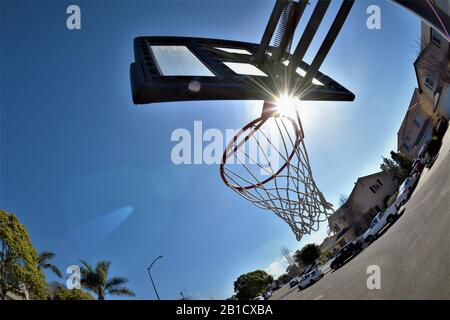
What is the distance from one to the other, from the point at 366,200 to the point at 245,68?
3676cm

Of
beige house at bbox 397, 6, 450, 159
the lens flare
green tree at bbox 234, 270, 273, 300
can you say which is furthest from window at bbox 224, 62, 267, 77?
green tree at bbox 234, 270, 273, 300

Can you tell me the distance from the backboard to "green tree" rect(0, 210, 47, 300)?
10505 mm

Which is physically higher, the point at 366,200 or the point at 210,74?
the point at 366,200

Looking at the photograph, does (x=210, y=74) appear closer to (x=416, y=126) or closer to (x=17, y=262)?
(x=17, y=262)

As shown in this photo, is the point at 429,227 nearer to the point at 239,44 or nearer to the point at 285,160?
the point at 285,160

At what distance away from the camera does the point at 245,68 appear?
438cm

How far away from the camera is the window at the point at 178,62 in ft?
11.9

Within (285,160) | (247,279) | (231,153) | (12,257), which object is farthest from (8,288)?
(247,279)

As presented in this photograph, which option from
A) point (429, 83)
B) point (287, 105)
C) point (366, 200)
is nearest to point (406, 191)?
point (287, 105)

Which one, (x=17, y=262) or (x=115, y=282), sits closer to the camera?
(x=17, y=262)

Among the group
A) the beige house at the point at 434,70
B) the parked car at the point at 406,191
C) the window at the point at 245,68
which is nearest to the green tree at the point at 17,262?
the window at the point at 245,68
